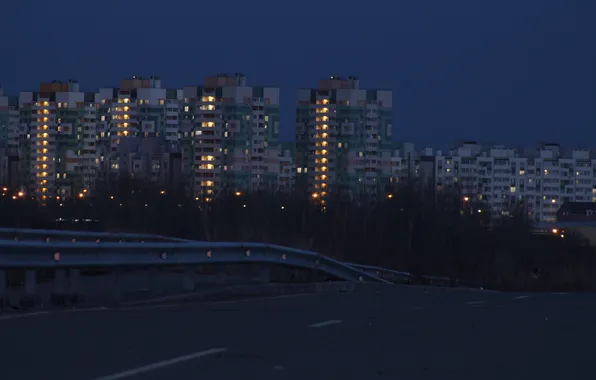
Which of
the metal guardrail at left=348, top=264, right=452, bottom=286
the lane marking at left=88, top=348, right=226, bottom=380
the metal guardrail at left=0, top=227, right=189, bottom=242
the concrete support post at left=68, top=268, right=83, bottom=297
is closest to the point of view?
the lane marking at left=88, top=348, right=226, bottom=380

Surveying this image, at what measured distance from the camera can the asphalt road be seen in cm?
1043

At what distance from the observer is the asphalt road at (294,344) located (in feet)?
34.2

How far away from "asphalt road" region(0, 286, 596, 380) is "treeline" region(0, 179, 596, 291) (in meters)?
45.2

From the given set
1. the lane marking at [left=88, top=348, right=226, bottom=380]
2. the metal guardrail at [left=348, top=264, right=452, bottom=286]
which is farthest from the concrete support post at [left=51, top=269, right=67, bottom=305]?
the metal guardrail at [left=348, top=264, right=452, bottom=286]

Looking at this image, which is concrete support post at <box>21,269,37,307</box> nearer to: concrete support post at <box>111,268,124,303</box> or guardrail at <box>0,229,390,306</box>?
guardrail at <box>0,229,390,306</box>

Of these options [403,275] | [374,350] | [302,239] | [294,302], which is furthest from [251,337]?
[302,239]

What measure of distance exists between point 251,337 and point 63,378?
11.9 ft

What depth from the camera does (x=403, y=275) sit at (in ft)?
142

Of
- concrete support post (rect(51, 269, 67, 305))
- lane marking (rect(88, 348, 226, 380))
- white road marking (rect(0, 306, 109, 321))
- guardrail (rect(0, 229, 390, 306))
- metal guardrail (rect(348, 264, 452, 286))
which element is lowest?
metal guardrail (rect(348, 264, 452, 286))

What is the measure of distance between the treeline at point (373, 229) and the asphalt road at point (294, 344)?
45.2m

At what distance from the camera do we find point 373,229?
302 feet

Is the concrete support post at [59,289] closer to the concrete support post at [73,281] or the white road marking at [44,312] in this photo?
the concrete support post at [73,281]

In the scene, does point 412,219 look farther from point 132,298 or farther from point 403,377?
point 403,377

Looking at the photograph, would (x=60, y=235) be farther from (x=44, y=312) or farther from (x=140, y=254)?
(x=44, y=312)
